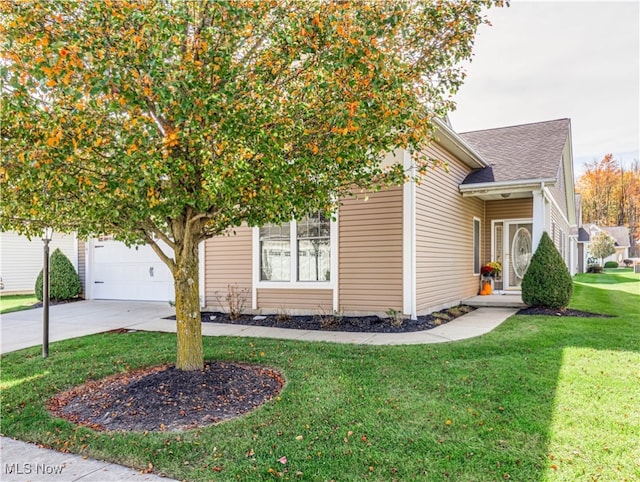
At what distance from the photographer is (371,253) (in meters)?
8.09

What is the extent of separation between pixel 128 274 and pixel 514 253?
11084 millimetres

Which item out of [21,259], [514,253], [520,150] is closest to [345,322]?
[514,253]

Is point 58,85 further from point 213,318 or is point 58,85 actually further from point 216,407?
point 213,318

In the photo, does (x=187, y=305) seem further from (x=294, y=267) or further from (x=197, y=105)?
(x=294, y=267)

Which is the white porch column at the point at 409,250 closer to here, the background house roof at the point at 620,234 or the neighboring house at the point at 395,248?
the neighboring house at the point at 395,248

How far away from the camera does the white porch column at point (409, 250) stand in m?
7.75

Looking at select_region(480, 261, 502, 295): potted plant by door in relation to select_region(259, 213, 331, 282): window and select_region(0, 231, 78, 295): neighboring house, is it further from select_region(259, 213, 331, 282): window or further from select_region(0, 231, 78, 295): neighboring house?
select_region(0, 231, 78, 295): neighboring house

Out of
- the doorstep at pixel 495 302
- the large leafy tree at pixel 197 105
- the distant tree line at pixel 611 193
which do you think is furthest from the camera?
the distant tree line at pixel 611 193

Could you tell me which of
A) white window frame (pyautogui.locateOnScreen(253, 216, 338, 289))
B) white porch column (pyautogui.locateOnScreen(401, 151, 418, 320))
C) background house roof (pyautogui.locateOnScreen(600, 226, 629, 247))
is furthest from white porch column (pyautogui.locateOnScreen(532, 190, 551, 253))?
background house roof (pyautogui.locateOnScreen(600, 226, 629, 247))

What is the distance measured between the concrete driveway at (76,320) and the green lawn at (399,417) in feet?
4.93

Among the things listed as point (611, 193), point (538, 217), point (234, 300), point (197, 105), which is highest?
point (611, 193)

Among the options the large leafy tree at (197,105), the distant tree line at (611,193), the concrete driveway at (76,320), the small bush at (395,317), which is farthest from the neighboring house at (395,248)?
the distant tree line at (611,193)

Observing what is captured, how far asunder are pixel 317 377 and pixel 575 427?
2.41 metres

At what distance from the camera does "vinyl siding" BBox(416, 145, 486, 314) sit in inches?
325
